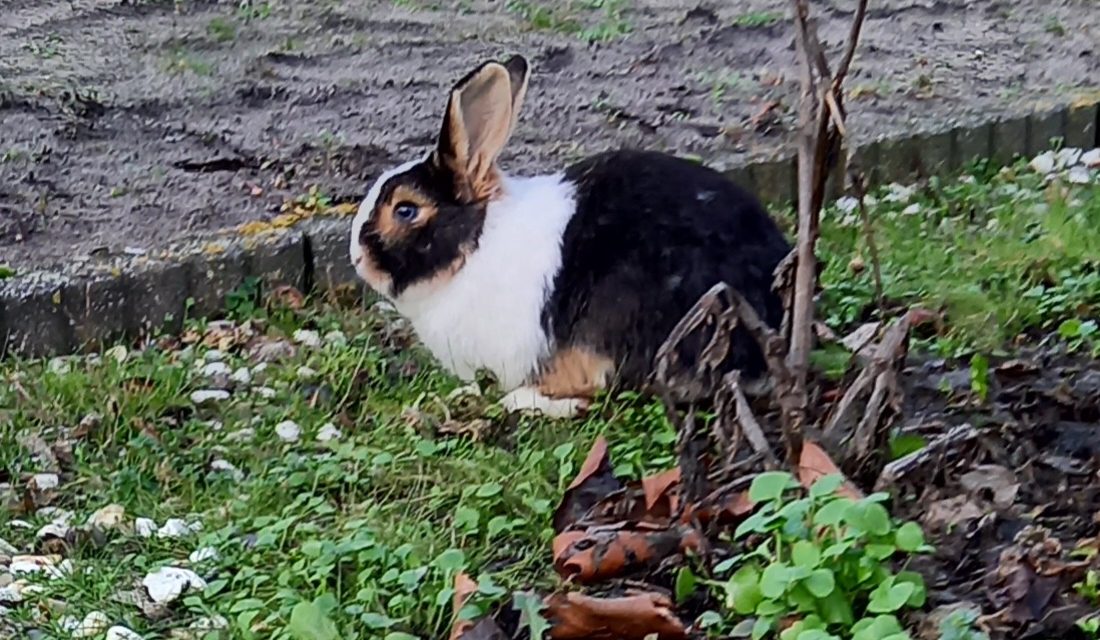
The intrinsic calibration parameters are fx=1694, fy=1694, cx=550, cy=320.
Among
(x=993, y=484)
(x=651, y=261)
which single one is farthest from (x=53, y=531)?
(x=993, y=484)

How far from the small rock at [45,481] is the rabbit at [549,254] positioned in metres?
0.86

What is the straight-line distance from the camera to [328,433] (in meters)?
3.63

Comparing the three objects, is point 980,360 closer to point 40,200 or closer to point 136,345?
point 136,345

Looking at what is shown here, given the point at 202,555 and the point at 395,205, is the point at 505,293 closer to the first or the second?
the point at 395,205

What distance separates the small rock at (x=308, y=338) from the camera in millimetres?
4172

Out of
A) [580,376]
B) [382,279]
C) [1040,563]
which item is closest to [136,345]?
[382,279]

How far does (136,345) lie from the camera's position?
430 cm

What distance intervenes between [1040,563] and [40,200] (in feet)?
11.0

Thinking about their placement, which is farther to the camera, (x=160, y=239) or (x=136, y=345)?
(x=160, y=239)

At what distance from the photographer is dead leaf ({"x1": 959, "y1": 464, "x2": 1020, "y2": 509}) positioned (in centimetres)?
275

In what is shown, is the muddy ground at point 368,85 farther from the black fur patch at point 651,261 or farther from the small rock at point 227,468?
the black fur patch at point 651,261

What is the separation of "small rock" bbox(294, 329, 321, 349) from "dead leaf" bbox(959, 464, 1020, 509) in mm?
1856

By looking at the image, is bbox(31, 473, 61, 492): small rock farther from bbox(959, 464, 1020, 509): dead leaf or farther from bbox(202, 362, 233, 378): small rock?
bbox(959, 464, 1020, 509): dead leaf

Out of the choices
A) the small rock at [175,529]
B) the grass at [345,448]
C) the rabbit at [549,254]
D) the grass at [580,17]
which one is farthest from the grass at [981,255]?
the grass at [580,17]
